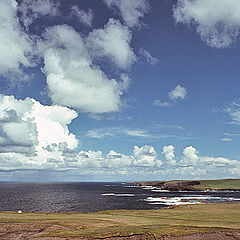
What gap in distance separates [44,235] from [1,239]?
5484mm

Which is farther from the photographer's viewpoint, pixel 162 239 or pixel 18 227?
pixel 18 227

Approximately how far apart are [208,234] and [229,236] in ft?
8.73

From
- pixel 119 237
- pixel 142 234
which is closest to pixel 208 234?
pixel 142 234

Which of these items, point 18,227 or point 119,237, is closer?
point 119,237

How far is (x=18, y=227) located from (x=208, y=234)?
2814 cm

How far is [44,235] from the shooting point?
33094 mm

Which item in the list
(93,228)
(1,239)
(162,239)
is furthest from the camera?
(93,228)

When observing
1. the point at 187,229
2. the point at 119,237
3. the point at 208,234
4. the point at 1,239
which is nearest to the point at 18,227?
the point at 1,239

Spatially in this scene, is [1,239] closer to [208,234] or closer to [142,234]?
[142,234]

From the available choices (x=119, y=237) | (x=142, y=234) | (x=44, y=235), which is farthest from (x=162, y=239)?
(x=44, y=235)

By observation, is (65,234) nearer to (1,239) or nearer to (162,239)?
(1,239)

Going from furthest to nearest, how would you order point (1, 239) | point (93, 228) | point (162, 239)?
point (93, 228), point (1, 239), point (162, 239)

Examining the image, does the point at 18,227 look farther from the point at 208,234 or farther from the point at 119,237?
the point at 208,234

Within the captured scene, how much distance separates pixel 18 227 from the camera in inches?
1497
